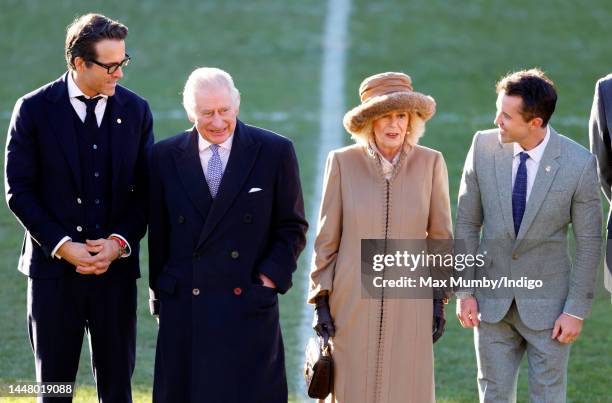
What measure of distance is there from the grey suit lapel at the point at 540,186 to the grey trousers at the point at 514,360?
404 millimetres

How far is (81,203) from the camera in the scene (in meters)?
6.46

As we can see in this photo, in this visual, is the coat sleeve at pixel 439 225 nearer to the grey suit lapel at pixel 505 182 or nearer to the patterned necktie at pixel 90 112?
the grey suit lapel at pixel 505 182

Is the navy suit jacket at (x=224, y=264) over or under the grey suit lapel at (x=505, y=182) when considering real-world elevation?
under

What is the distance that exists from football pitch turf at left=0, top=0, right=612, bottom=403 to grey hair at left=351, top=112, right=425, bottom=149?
14.4 feet

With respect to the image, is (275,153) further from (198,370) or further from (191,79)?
(198,370)

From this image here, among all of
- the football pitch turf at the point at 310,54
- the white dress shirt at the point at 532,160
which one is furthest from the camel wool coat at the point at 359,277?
the football pitch turf at the point at 310,54

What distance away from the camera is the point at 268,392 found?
6227 millimetres

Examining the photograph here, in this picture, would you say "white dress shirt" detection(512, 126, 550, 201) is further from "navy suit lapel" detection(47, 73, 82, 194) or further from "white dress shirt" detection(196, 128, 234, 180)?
"navy suit lapel" detection(47, 73, 82, 194)

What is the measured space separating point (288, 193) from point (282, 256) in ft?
0.98

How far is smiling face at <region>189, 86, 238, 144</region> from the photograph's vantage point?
6008 mm

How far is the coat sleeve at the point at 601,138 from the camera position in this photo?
6680 mm

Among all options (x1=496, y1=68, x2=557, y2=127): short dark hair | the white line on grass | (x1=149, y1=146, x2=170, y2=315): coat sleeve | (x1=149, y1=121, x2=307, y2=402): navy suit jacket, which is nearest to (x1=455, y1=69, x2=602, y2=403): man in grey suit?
(x1=496, y1=68, x2=557, y2=127): short dark hair

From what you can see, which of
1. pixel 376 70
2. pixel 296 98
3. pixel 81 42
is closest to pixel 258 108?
pixel 296 98

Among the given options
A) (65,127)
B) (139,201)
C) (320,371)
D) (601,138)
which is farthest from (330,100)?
(320,371)
